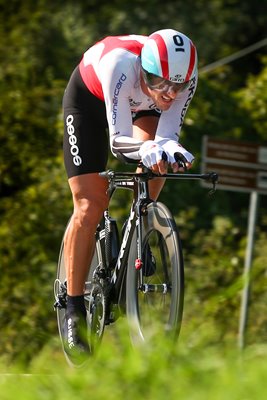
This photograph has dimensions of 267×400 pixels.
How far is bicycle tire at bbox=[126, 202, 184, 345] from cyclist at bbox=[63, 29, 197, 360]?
0.91 ft

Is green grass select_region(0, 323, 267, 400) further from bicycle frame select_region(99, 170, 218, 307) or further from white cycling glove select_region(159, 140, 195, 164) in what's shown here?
bicycle frame select_region(99, 170, 218, 307)

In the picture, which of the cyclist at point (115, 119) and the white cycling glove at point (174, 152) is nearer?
the white cycling glove at point (174, 152)

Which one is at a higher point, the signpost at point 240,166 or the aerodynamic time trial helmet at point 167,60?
the aerodynamic time trial helmet at point 167,60

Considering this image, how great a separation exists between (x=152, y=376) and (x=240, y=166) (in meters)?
8.23

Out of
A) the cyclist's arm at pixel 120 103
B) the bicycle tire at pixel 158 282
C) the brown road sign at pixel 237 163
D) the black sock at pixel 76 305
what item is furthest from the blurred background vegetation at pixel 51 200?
the cyclist's arm at pixel 120 103

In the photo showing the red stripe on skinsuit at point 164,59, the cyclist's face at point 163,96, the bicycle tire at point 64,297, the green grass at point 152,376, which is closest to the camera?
the green grass at point 152,376

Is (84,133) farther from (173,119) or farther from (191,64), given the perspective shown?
(191,64)

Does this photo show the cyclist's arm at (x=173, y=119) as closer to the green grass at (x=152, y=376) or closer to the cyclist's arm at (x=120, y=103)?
the cyclist's arm at (x=120, y=103)

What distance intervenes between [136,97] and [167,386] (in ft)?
7.65

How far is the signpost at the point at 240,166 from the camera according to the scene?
467 inches

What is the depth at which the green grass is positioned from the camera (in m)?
3.79

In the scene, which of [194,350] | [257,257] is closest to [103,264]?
[194,350]

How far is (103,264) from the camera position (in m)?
6.24

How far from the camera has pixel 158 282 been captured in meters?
5.62
